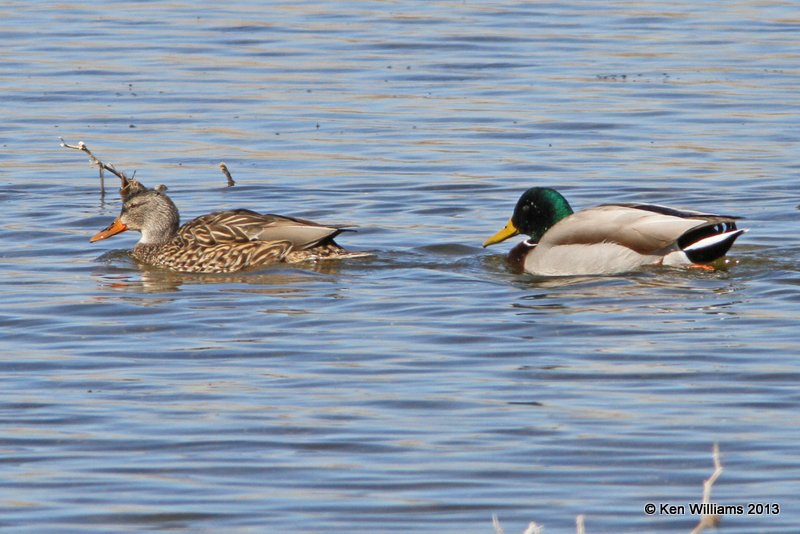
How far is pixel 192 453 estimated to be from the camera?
25.1 feet

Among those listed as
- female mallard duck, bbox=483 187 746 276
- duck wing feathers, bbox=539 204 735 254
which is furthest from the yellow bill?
duck wing feathers, bbox=539 204 735 254

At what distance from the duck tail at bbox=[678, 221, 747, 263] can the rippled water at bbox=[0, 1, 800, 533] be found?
0.17 m

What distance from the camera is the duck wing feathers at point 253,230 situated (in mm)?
12398

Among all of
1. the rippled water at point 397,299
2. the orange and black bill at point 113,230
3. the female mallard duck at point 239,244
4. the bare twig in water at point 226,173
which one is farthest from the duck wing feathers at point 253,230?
the bare twig in water at point 226,173

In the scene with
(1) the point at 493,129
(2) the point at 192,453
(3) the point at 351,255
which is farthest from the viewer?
(1) the point at 493,129

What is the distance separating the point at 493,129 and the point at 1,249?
6.06 m

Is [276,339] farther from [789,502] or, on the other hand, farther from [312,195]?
[312,195]

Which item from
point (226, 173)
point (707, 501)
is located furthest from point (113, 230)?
point (707, 501)

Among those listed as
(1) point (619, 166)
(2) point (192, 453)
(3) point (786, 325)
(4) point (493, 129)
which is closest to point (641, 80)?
(4) point (493, 129)

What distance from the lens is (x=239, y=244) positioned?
12.6 meters

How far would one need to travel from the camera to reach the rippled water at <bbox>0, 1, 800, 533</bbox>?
7254mm

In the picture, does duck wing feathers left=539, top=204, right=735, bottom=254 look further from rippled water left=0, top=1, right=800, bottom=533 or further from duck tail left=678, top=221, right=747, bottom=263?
rippled water left=0, top=1, right=800, bottom=533

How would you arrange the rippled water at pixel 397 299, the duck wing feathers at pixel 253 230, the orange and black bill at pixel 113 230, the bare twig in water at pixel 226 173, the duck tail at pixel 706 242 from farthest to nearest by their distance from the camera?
the bare twig in water at pixel 226 173 < the orange and black bill at pixel 113 230 < the duck wing feathers at pixel 253 230 < the duck tail at pixel 706 242 < the rippled water at pixel 397 299

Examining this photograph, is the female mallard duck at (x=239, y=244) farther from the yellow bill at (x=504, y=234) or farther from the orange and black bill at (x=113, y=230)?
the yellow bill at (x=504, y=234)
